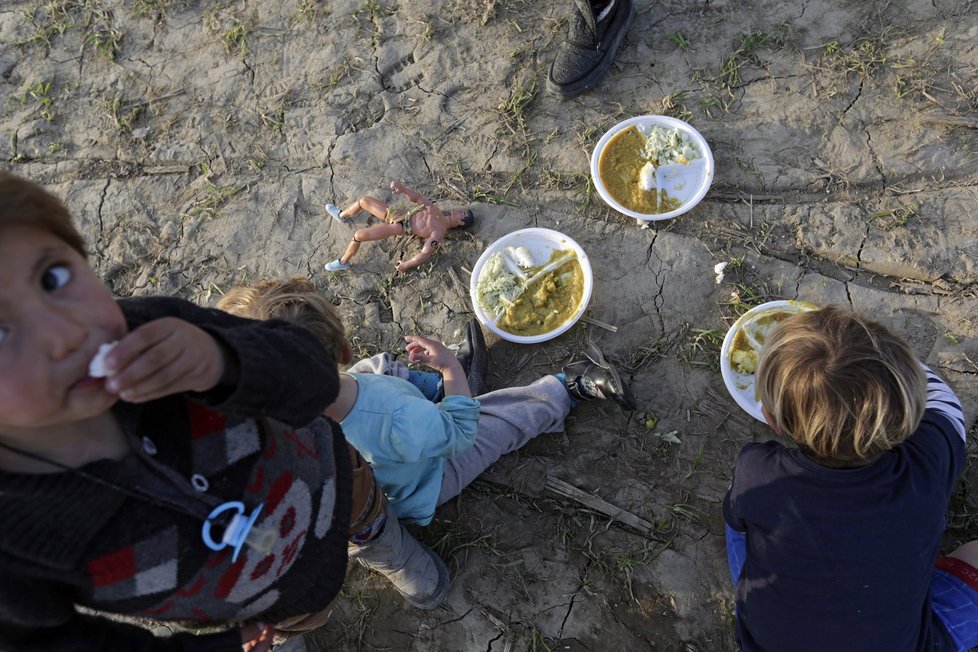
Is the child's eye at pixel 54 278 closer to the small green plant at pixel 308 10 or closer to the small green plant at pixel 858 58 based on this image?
the small green plant at pixel 308 10

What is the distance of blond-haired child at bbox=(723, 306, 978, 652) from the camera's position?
1926 mm

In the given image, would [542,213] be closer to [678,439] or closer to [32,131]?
[678,439]

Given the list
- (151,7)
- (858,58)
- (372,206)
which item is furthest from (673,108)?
(151,7)

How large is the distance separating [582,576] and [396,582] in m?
0.81

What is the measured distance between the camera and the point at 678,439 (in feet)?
9.27

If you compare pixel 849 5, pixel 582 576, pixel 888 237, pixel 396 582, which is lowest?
pixel 582 576

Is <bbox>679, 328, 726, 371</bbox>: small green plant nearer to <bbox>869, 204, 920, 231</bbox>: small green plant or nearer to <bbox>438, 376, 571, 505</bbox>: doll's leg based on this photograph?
<bbox>438, 376, 571, 505</bbox>: doll's leg

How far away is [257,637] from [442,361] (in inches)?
51.1

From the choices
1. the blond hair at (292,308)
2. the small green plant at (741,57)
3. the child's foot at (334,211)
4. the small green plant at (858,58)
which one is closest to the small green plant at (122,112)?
the child's foot at (334,211)

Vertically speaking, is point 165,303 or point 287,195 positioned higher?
point 165,303

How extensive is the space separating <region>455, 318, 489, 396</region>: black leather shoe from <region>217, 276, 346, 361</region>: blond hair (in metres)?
0.74

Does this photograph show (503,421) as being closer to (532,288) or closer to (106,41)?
(532,288)

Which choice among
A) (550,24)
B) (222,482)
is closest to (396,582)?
(222,482)

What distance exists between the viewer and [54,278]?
1212 millimetres
